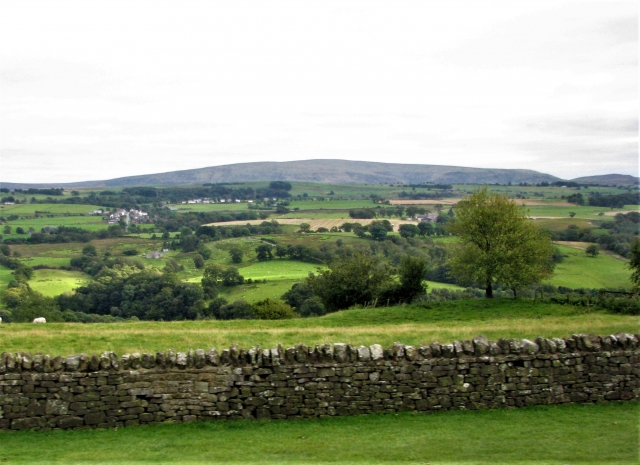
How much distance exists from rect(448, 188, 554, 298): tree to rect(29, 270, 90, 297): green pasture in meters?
48.1

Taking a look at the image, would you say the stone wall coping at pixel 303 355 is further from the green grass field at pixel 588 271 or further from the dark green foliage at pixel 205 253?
the dark green foliage at pixel 205 253

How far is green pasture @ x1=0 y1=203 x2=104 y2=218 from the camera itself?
15076 centimetres

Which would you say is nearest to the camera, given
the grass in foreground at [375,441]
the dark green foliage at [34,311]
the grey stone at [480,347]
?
the grass in foreground at [375,441]

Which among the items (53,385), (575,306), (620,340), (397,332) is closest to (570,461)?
(620,340)

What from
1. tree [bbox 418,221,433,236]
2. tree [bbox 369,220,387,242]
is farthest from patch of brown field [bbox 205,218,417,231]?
tree [bbox 369,220,387,242]

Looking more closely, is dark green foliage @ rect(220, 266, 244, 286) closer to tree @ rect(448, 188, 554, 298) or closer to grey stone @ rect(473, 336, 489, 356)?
tree @ rect(448, 188, 554, 298)

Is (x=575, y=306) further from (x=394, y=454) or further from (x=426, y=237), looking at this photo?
(x=426, y=237)

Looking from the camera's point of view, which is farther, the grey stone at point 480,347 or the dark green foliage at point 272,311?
the dark green foliage at point 272,311

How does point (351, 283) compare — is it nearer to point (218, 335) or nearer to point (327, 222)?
point (218, 335)

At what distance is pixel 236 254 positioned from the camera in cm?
9325

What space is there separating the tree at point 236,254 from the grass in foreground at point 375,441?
8061 cm

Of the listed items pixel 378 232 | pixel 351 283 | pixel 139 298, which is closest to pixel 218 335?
pixel 351 283

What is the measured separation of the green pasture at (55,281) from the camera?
224 feet

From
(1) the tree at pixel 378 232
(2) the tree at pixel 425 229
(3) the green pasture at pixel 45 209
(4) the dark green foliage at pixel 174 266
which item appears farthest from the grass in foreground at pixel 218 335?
(3) the green pasture at pixel 45 209
